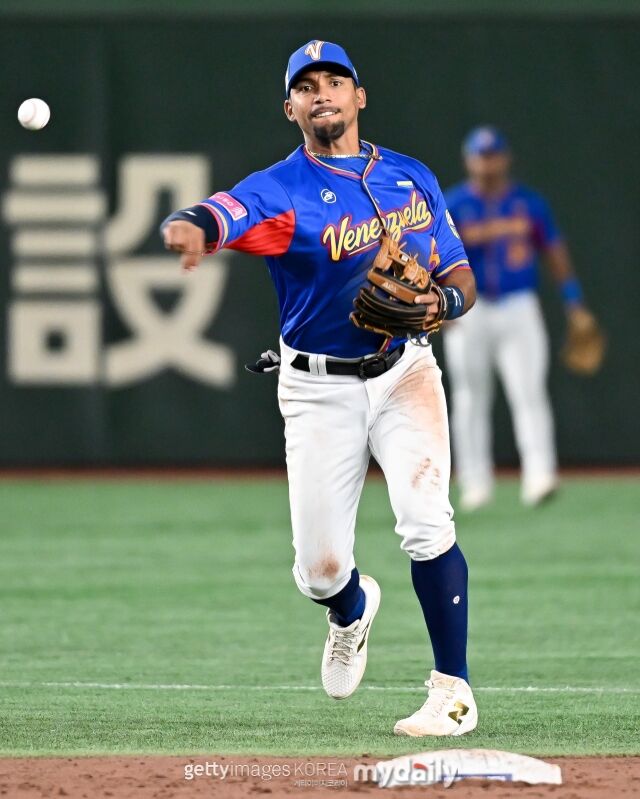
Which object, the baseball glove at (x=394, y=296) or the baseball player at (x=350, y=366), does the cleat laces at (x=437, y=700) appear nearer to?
the baseball player at (x=350, y=366)

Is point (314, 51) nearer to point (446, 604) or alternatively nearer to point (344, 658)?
point (446, 604)

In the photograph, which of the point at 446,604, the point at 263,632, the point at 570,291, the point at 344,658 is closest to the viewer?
the point at 446,604

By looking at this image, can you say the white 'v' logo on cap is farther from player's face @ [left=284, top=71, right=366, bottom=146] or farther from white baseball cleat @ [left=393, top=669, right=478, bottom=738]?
white baseball cleat @ [left=393, top=669, right=478, bottom=738]

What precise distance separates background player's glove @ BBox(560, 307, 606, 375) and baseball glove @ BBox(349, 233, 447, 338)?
266 inches

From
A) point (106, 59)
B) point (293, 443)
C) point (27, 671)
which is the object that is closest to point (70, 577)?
point (27, 671)

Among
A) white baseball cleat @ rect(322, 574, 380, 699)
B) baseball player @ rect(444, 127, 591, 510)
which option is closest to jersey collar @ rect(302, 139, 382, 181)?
white baseball cleat @ rect(322, 574, 380, 699)

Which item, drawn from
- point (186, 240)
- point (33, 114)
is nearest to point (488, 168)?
point (33, 114)

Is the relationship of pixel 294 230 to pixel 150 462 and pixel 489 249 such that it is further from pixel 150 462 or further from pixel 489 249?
pixel 150 462

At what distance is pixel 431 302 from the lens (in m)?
5.41

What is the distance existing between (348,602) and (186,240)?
1.58 meters

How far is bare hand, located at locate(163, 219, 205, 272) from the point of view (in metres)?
4.88

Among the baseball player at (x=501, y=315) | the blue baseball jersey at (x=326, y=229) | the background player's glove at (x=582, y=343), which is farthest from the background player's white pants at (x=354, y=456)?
the background player's glove at (x=582, y=343)

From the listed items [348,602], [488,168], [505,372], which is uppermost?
[488,168]

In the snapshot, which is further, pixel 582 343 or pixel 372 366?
pixel 582 343
